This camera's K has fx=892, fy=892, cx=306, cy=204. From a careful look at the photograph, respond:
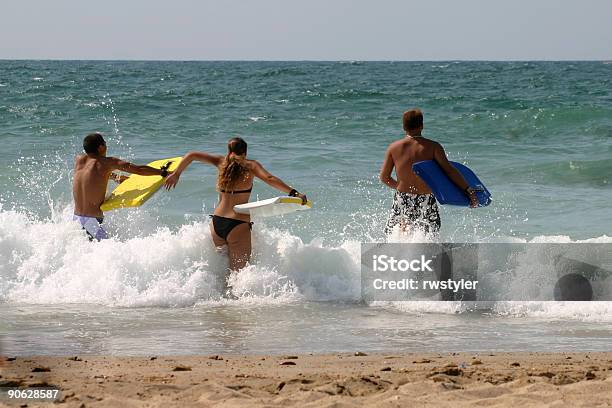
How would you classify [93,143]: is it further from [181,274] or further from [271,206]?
[271,206]

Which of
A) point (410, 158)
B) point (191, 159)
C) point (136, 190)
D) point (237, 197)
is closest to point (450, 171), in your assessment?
point (410, 158)

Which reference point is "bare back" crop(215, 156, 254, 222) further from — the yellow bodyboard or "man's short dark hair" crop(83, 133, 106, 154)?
"man's short dark hair" crop(83, 133, 106, 154)

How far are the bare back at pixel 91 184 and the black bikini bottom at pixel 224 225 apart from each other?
98 cm

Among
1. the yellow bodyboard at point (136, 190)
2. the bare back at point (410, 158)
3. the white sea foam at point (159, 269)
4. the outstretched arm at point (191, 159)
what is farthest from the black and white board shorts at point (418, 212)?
the yellow bodyboard at point (136, 190)

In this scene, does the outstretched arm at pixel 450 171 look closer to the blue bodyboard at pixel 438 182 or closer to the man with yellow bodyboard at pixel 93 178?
the blue bodyboard at pixel 438 182

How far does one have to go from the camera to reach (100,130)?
1908 centimetres

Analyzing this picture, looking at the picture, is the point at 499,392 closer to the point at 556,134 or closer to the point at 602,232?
the point at 602,232

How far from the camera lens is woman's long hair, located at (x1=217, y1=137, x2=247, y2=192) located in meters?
6.95

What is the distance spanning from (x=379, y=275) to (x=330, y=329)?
1.44 meters

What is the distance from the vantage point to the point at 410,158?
22.4ft

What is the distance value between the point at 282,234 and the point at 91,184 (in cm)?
177

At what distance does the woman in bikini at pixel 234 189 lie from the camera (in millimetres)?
6965

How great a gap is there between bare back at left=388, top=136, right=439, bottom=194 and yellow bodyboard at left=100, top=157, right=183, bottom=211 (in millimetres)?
1801

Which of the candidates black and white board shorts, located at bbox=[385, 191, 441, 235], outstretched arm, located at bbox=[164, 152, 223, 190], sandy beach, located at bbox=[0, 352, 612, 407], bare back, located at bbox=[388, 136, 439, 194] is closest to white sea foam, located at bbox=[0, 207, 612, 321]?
black and white board shorts, located at bbox=[385, 191, 441, 235]
